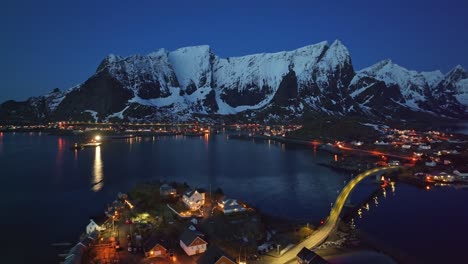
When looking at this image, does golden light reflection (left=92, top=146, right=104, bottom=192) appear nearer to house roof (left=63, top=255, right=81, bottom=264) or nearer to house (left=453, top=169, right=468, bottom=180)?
house roof (left=63, top=255, right=81, bottom=264)

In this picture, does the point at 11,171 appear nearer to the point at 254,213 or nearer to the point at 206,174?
the point at 206,174


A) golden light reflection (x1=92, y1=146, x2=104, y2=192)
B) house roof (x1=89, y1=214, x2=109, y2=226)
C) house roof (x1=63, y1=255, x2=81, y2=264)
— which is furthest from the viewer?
golden light reflection (x1=92, y1=146, x2=104, y2=192)

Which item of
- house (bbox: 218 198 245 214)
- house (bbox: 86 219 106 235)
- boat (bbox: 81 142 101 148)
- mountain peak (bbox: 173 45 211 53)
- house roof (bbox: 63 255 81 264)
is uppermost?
mountain peak (bbox: 173 45 211 53)

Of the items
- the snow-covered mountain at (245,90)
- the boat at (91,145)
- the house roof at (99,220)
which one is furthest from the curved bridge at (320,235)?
the snow-covered mountain at (245,90)

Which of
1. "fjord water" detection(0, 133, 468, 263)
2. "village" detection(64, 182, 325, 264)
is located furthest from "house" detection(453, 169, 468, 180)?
"village" detection(64, 182, 325, 264)

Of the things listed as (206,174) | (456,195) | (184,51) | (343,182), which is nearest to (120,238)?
(206,174)

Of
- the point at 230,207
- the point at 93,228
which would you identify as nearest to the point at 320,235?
the point at 230,207

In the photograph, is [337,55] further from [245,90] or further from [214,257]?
[214,257]
